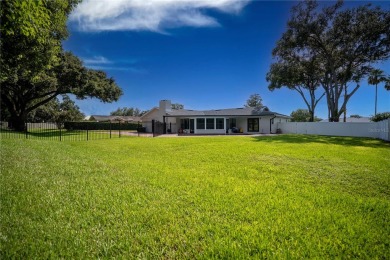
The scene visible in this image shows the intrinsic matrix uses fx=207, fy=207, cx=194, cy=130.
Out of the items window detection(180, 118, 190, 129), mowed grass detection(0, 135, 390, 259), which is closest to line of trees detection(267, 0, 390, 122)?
window detection(180, 118, 190, 129)

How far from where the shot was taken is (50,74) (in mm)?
25094

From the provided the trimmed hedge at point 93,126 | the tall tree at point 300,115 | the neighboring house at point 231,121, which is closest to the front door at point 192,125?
the neighboring house at point 231,121

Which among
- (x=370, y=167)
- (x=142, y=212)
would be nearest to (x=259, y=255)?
(x=142, y=212)

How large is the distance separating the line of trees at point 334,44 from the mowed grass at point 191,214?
2257 centimetres

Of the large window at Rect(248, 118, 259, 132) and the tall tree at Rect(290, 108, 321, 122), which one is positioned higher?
the tall tree at Rect(290, 108, 321, 122)

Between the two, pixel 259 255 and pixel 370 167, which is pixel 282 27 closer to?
pixel 370 167

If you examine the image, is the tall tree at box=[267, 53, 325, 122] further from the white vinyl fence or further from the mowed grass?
the mowed grass

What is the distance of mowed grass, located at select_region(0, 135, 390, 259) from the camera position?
2.46 meters

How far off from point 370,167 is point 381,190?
265 cm

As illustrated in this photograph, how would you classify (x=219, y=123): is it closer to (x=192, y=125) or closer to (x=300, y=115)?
(x=192, y=125)

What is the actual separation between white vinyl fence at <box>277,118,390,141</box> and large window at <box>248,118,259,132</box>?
140 inches

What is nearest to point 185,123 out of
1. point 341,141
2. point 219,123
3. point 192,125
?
point 192,125

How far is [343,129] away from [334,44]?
959cm

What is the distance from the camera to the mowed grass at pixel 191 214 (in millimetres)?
2455
